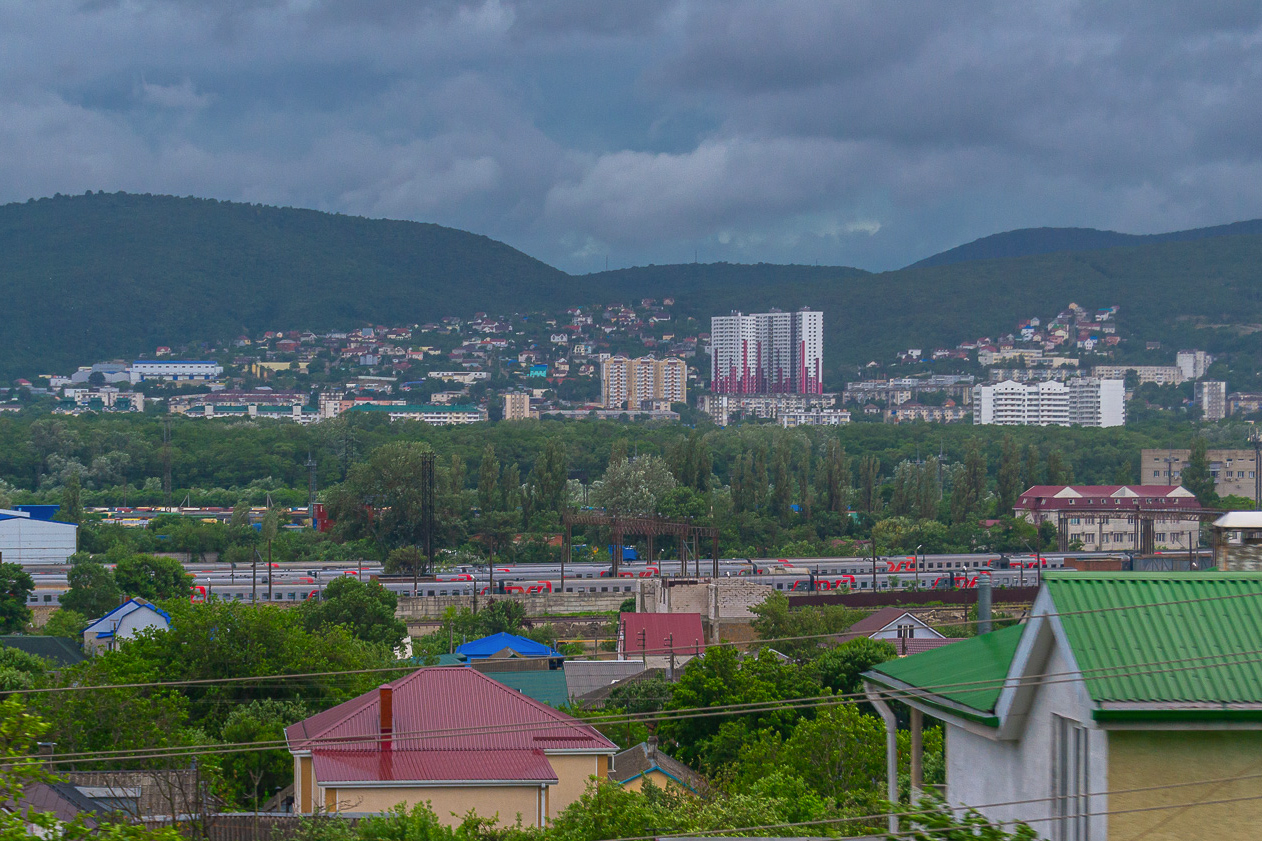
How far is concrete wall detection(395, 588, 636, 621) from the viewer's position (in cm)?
3788

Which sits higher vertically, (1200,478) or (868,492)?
(1200,478)

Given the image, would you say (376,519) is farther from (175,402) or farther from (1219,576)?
(175,402)

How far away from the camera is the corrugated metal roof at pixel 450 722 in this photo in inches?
444

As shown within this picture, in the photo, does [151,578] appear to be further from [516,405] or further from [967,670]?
[516,405]

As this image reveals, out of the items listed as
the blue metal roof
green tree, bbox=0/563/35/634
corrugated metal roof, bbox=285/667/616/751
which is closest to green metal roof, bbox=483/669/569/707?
the blue metal roof

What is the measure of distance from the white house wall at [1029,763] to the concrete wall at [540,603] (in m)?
32.7

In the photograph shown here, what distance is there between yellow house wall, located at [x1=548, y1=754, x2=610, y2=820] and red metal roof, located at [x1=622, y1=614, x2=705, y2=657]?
1386 cm

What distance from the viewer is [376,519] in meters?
55.0

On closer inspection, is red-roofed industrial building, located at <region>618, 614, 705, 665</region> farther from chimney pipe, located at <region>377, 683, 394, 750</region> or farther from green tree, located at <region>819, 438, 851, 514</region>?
green tree, located at <region>819, 438, 851, 514</region>

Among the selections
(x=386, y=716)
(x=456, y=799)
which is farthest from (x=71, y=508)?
(x=456, y=799)

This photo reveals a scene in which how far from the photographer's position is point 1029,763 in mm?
4297

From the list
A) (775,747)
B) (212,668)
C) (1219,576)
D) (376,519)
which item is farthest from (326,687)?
(376,519)

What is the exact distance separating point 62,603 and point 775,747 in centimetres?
2837

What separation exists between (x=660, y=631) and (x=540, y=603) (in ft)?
43.8
